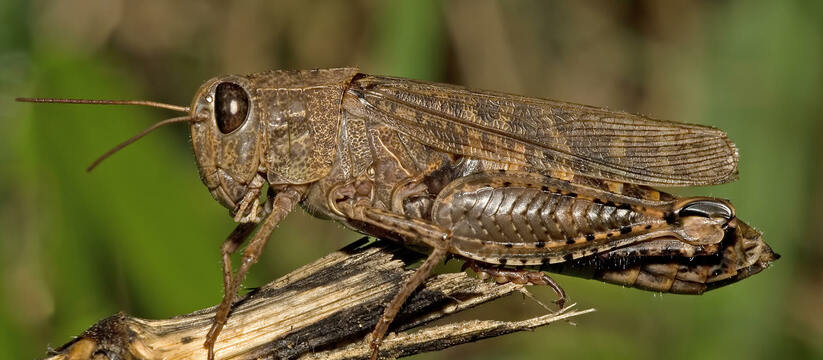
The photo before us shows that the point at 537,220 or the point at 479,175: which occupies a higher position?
the point at 479,175

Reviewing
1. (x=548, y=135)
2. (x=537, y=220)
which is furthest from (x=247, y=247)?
(x=548, y=135)

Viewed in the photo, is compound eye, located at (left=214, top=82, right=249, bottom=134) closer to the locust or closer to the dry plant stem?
the locust

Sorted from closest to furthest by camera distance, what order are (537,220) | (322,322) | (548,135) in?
(322,322) < (537,220) < (548,135)

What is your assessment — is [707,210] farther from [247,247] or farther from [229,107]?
[229,107]

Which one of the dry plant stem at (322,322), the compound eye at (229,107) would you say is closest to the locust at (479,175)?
the compound eye at (229,107)

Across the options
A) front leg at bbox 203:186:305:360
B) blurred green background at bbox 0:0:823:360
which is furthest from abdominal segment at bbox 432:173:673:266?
blurred green background at bbox 0:0:823:360

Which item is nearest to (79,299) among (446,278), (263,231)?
(263,231)
